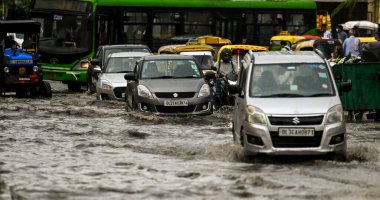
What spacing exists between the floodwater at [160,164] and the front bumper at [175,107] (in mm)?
173

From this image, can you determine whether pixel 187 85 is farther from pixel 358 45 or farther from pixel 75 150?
pixel 358 45

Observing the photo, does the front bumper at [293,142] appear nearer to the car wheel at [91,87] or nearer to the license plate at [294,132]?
the license plate at [294,132]

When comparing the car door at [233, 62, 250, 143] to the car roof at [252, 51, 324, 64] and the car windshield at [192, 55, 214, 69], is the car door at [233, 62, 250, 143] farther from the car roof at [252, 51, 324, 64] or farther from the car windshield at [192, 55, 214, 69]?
the car windshield at [192, 55, 214, 69]

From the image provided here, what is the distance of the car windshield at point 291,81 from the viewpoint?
16.3 metres

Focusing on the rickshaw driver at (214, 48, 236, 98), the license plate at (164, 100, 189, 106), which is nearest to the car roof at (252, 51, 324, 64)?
the license plate at (164, 100, 189, 106)

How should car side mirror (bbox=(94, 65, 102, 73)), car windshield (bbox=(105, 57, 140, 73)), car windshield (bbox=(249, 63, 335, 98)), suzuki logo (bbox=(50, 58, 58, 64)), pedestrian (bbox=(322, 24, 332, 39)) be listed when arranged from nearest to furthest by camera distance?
car windshield (bbox=(249, 63, 335, 98)) → car windshield (bbox=(105, 57, 140, 73)) → car side mirror (bbox=(94, 65, 102, 73)) → suzuki logo (bbox=(50, 58, 58, 64)) → pedestrian (bbox=(322, 24, 332, 39))

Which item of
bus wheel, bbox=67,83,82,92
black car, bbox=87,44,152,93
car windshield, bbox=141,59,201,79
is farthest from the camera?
bus wheel, bbox=67,83,82,92

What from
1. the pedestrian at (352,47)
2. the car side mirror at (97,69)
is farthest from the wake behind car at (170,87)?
the pedestrian at (352,47)

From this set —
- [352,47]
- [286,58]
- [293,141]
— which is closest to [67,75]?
[352,47]

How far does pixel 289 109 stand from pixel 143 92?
9220mm

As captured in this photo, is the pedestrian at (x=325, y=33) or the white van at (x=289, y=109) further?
the pedestrian at (x=325, y=33)

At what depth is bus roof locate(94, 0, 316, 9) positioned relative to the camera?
39.0 meters

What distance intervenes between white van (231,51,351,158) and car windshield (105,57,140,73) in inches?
551

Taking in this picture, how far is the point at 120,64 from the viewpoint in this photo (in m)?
31.1
